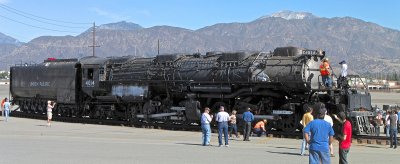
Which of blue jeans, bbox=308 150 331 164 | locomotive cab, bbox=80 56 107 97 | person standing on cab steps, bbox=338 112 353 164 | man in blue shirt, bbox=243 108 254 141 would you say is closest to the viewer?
blue jeans, bbox=308 150 331 164

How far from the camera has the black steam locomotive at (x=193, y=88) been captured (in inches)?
887

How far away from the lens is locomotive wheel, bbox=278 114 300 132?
22797 millimetres

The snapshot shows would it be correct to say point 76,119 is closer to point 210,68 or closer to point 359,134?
point 210,68

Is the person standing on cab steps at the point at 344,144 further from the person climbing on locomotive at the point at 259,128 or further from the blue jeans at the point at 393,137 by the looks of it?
the person climbing on locomotive at the point at 259,128

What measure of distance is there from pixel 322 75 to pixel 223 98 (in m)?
4.97

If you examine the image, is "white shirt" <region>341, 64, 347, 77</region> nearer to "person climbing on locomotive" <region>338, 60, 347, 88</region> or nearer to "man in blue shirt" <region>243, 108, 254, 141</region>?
"person climbing on locomotive" <region>338, 60, 347, 88</region>

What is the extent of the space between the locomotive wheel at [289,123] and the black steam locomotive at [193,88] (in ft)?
0.04

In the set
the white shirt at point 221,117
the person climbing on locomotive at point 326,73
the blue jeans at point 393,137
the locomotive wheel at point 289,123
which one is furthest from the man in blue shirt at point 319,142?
the locomotive wheel at point 289,123

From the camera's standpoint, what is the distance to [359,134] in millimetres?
21594

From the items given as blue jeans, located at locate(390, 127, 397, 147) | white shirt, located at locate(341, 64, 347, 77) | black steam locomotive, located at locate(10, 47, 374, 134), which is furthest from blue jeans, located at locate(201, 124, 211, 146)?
white shirt, located at locate(341, 64, 347, 77)

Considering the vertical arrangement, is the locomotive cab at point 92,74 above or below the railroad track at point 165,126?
above

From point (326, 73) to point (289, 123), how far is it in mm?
2707

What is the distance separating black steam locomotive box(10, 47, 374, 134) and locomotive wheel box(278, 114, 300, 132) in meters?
0.01

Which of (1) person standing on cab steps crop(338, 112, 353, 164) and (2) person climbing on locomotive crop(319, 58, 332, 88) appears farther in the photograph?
(2) person climbing on locomotive crop(319, 58, 332, 88)
